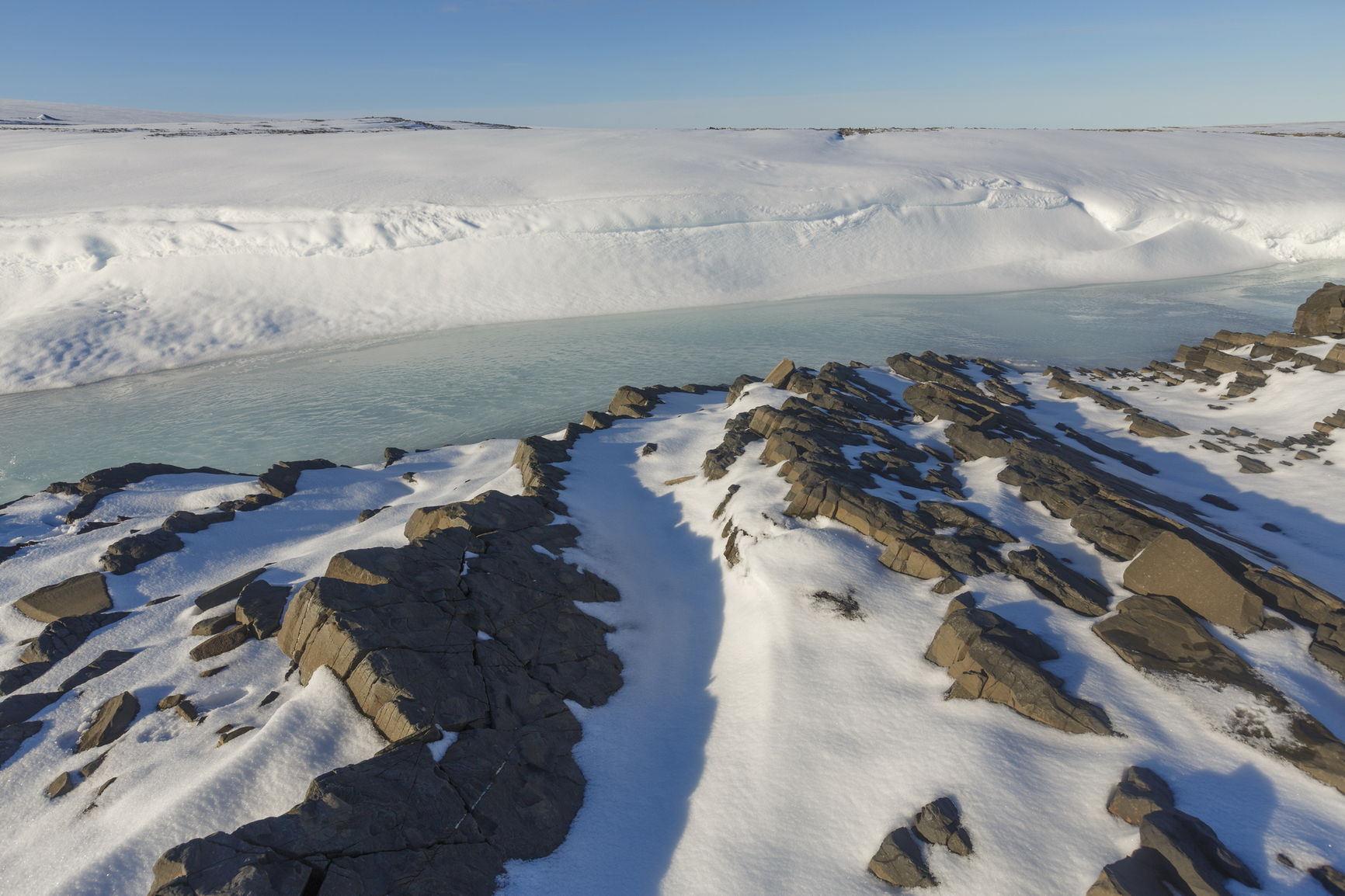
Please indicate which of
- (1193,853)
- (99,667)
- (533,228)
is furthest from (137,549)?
(533,228)

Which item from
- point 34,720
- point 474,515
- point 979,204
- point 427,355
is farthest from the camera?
point 979,204

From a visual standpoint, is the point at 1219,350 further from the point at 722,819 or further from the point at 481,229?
the point at 481,229

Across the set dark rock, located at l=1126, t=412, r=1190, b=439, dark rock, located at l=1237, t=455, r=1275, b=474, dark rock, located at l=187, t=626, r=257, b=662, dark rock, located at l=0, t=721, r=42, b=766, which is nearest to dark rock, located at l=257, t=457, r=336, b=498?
dark rock, located at l=187, t=626, r=257, b=662

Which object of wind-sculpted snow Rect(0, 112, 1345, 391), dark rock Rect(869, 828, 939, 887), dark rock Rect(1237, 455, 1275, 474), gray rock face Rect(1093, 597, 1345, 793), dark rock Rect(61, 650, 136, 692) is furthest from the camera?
wind-sculpted snow Rect(0, 112, 1345, 391)

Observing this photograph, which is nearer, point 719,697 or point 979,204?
point 719,697

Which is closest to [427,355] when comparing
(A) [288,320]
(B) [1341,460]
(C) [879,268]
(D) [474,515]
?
(A) [288,320]

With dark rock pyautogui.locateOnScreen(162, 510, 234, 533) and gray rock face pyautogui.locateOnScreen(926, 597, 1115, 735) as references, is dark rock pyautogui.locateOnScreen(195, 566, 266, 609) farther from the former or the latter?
gray rock face pyautogui.locateOnScreen(926, 597, 1115, 735)

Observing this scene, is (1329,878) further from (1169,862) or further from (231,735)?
(231,735)
